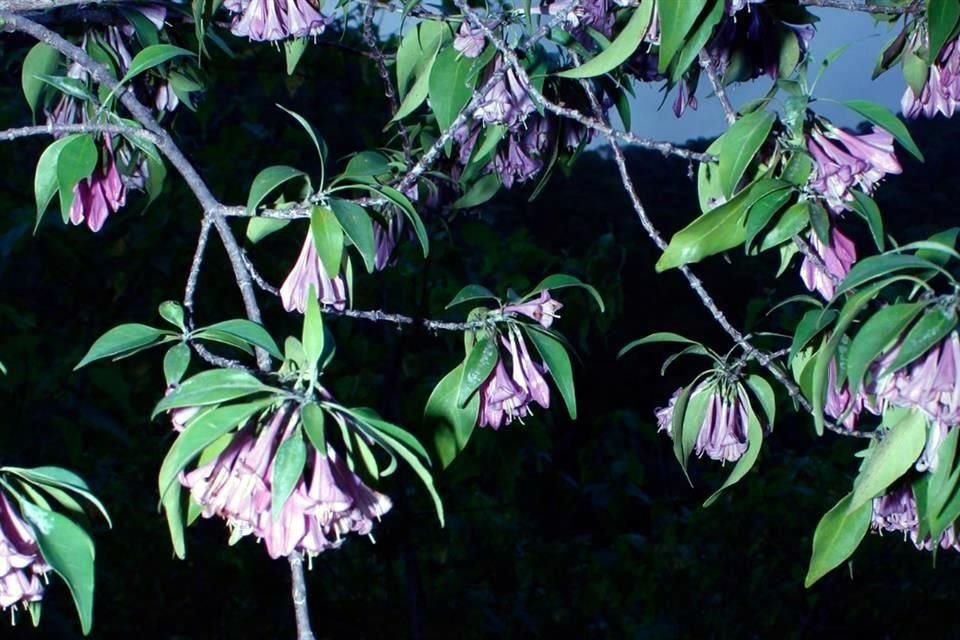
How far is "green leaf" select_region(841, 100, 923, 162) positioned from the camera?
0.74 m

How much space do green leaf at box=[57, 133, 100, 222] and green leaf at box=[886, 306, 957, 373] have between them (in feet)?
1.94

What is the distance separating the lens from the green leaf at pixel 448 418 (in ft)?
2.81

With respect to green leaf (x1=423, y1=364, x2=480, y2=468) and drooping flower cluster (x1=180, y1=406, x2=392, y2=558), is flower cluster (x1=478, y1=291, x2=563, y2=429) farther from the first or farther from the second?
drooping flower cluster (x1=180, y1=406, x2=392, y2=558)

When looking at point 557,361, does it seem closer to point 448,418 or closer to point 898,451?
point 448,418

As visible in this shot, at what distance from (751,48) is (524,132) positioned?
0.26 m

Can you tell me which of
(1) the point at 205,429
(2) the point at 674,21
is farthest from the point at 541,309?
(1) the point at 205,429

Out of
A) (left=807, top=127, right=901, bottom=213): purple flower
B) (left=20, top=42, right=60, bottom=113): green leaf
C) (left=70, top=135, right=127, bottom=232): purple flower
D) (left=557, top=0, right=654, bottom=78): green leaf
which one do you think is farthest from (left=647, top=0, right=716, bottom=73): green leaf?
(left=20, top=42, right=60, bottom=113): green leaf

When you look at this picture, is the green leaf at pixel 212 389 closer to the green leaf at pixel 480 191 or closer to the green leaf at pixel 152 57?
the green leaf at pixel 152 57

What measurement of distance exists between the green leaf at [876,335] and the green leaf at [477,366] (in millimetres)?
320

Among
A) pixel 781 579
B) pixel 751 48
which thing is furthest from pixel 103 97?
pixel 781 579

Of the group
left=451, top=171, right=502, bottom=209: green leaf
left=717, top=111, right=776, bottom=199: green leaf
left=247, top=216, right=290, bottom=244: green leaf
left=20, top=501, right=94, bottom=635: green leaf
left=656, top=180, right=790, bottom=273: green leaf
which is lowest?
left=20, top=501, right=94, bottom=635: green leaf

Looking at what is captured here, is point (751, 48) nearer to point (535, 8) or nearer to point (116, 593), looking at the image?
point (535, 8)

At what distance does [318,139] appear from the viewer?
0.86 metres

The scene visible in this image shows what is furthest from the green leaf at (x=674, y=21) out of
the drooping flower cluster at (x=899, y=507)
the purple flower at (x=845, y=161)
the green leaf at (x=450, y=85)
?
the drooping flower cluster at (x=899, y=507)
